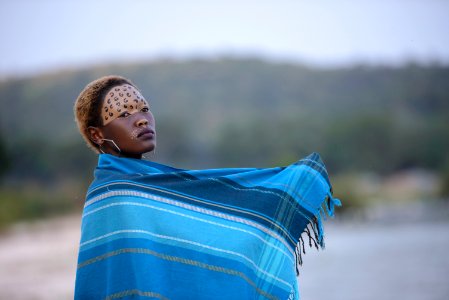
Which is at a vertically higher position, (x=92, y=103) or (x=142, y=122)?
(x=92, y=103)

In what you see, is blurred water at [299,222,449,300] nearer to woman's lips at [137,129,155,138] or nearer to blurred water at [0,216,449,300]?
blurred water at [0,216,449,300]

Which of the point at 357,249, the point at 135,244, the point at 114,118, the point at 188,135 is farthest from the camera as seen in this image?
the point at 188,135

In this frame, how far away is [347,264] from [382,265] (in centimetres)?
89

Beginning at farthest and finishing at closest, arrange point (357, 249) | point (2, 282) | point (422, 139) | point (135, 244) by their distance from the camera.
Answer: point (422, 139)
point (357, 249)
point (2, 282)
point (135, 244)

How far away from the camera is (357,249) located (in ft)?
63.6

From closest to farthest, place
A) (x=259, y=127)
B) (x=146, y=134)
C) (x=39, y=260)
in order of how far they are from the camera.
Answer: (x=146, y=134) → (x=39, y=260) → (x=259, y=127)

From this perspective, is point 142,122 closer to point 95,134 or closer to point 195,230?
point 95,134

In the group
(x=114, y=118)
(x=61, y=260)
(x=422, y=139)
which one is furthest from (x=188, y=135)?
(x=114, y=118)

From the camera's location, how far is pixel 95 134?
338 cm

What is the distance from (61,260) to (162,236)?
17003mm

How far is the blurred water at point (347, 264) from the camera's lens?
11.7m

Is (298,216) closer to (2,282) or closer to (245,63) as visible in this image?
(2,282)

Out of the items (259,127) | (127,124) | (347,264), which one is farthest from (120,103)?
(259,127)

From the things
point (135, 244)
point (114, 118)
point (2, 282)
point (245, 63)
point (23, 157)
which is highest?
point (245, 63)
